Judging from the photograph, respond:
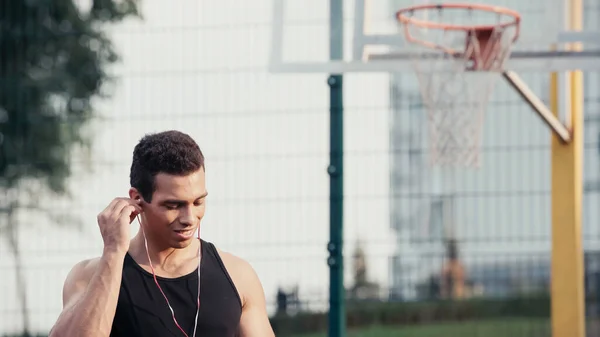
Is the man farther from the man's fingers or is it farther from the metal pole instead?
the metal pole

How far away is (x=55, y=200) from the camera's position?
8.02 meters

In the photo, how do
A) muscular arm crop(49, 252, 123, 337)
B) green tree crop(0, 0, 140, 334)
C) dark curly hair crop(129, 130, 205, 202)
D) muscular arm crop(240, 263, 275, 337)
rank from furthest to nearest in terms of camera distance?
green tree crop(0, 0, 140, 334)
muscular arm crop(240, 263, 275, 337)
dark curly hair crop(129, 130, 205, 202)
muscular arm crop(49, 252, 123, 337)

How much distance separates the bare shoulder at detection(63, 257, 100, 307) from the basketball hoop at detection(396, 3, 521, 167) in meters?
2.87

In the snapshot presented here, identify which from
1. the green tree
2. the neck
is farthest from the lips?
the green tree

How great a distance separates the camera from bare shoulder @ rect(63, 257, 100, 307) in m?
3.61

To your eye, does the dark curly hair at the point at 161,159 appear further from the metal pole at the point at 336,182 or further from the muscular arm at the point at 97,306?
the metal pole at the point at 336,182

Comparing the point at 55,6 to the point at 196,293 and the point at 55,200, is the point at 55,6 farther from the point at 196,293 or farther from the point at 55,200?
the point at 196,293

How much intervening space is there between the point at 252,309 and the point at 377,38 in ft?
9.54

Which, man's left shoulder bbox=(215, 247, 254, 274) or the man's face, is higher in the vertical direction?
the man's face

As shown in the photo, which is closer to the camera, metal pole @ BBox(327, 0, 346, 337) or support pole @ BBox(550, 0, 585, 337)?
metal pole @ BBox(327, 0, 346, 337)

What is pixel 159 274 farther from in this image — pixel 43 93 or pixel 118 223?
pixel 43 93

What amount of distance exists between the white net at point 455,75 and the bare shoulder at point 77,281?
9.40 feet

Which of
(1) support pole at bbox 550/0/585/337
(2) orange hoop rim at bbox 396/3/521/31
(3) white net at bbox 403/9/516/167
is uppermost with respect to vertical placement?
(2) orange hoop rim at bbox 396/3/521/31

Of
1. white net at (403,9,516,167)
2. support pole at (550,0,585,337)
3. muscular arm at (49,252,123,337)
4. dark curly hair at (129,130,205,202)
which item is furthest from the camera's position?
support pole at (550,0,585,337)
